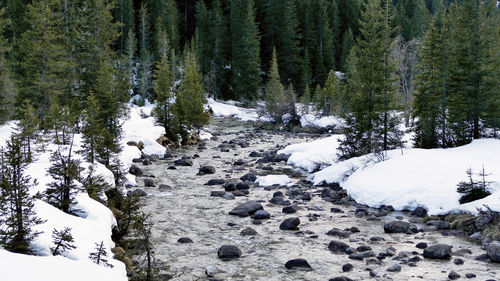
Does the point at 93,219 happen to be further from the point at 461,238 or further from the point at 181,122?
the point at 181,122

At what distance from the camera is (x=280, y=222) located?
13055 mm

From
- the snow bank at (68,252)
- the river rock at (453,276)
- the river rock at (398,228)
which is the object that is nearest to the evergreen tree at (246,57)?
the river rock at (398,228)

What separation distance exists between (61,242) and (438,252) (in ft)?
28.0

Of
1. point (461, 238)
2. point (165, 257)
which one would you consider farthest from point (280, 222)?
point (461, 238)

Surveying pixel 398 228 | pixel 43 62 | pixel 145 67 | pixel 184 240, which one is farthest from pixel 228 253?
pixel 145 67

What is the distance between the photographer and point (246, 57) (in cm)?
6116

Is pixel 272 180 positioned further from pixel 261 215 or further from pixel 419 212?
pixel 419 212

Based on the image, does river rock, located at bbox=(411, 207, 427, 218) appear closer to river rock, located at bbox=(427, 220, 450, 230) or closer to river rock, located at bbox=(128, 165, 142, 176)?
river rock, located at bbox=(427, 220, 450, 230)

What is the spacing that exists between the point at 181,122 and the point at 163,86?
3486mm

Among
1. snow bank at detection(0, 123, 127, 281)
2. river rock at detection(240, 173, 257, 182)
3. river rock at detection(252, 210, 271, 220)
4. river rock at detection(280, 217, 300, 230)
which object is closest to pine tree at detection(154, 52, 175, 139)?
river rock at detection(240, 173, 257, 182)

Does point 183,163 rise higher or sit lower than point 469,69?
lower

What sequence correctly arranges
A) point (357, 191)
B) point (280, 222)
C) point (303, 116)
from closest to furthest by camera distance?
point (280, 222) < point (357, 191) < point (303, 116)

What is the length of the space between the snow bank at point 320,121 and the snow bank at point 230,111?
37.2 ft

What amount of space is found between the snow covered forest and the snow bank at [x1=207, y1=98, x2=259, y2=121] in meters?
10.9
